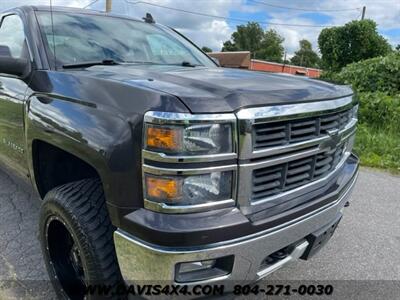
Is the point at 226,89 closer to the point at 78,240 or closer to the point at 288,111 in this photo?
the point at 288,111

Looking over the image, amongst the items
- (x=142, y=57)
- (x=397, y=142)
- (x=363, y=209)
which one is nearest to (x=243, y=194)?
(x=142, y=57)

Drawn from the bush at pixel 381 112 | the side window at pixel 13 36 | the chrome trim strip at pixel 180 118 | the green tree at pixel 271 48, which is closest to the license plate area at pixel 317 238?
the chrome trim strip at pixel 180 118

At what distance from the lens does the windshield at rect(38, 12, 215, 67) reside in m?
2.82

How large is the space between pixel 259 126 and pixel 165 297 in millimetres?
864

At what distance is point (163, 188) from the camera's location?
169 centimetres

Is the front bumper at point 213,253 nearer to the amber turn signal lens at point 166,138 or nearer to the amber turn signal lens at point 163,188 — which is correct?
the amber turn signal lens at point 163,188

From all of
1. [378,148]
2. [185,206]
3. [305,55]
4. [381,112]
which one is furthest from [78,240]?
[305,55]

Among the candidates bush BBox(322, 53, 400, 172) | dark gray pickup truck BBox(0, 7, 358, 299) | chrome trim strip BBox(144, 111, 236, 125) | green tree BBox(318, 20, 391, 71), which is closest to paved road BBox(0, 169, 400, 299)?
dark gray pickup truck BBox(0, 7, 358, 299)

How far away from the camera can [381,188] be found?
16.3ft

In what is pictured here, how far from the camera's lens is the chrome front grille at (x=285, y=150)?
1.77 metres

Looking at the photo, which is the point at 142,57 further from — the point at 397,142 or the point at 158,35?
the point at 397,142

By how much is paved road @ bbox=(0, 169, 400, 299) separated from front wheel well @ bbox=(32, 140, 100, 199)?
0.61 m

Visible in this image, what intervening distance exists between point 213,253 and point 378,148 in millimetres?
5636

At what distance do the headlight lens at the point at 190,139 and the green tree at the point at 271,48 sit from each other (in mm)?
72662
